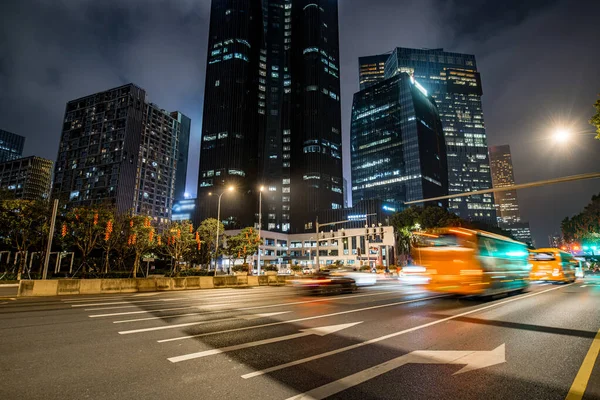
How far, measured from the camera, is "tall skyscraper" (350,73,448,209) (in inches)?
5773

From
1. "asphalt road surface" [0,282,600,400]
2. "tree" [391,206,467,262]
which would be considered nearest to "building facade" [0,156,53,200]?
"tree" [391,206,467,262]

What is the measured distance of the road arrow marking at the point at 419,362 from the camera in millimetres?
3699

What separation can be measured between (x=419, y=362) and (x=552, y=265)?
1049 inches

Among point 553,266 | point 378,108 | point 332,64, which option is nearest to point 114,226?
point 553,266

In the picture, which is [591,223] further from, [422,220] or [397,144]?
[397,144]

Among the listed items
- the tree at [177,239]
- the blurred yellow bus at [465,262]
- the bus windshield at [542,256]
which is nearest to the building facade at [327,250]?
the tree at [177,239]

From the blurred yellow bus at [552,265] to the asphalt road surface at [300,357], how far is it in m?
18.5

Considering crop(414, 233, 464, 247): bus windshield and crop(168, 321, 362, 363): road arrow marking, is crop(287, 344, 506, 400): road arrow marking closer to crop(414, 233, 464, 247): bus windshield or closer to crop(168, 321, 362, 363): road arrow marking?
crop(168, 321, 362, 363): road arrow marking

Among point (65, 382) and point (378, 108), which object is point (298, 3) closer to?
point (378, 108)

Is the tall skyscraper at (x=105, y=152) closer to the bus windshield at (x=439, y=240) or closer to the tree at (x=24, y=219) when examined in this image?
the tree at (x=24, y=219)

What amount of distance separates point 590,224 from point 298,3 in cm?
19866

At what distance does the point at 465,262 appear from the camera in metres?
12.4

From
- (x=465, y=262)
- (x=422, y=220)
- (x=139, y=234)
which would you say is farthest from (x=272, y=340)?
(x=422, y=220)

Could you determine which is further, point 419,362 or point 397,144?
point 397,144
